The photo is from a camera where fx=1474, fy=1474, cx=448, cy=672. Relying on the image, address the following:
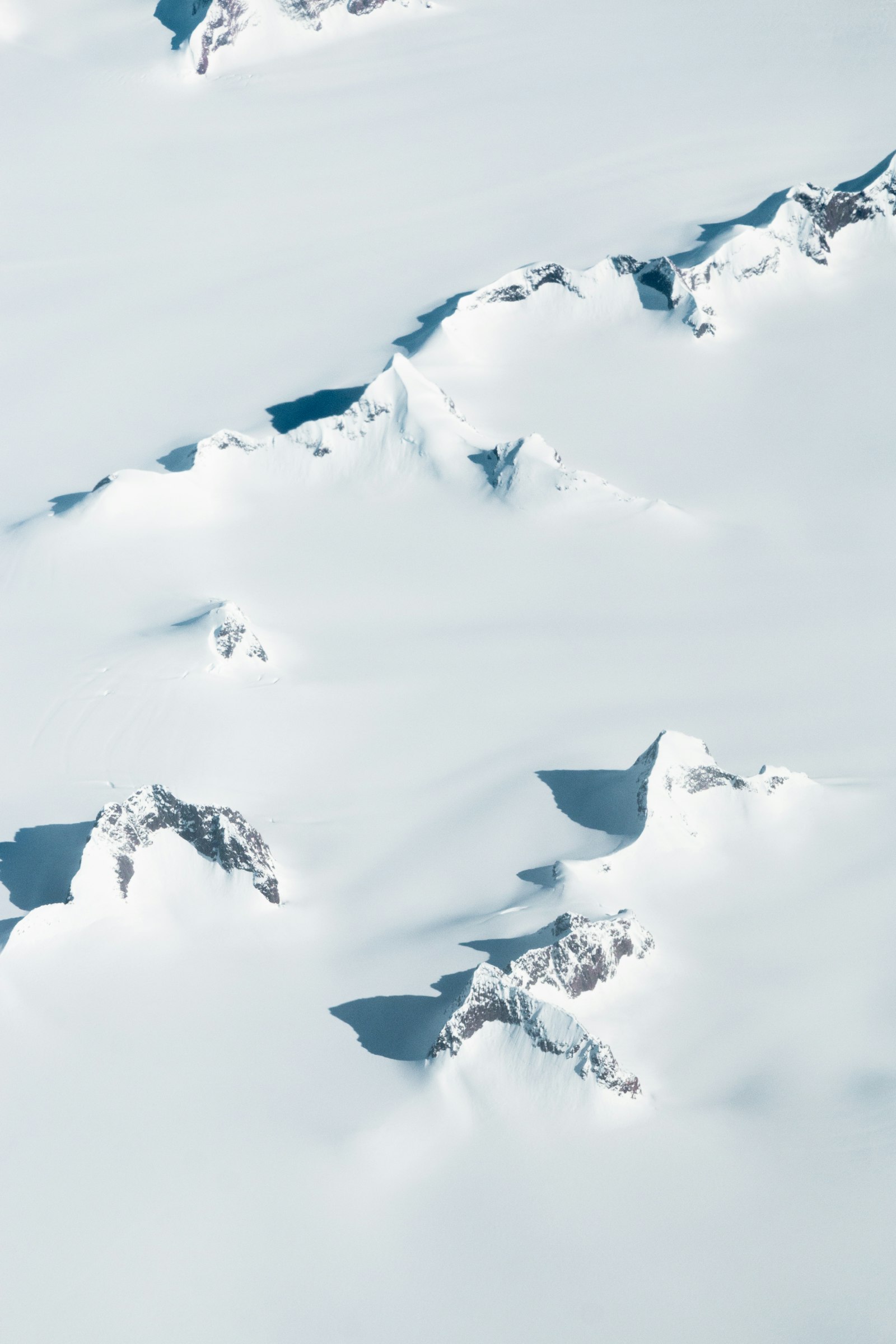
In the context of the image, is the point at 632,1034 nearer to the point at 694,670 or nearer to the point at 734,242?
the point at 694,670

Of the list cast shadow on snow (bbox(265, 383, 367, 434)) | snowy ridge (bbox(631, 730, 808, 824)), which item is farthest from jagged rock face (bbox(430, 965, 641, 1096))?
cast shadow on snow (bbox(265, 383, 367, 434))

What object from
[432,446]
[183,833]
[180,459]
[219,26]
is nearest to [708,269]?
[432,446]

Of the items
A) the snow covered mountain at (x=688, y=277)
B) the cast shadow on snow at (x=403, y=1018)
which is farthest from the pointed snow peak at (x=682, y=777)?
the snow covered mountain at (x=688, y=277)

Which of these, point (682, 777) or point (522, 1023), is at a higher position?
point (682, 777)

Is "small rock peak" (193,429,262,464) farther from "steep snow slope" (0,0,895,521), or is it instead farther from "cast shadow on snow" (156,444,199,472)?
"steep snow slope" (0,0,895,521)

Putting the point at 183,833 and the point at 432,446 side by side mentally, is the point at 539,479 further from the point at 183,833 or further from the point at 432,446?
the point at 183,833

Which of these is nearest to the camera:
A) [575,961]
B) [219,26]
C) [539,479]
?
[575,961]

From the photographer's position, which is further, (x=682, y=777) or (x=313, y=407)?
(x=313, y=407)

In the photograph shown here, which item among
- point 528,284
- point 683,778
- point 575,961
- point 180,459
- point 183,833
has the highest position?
point 528,284
